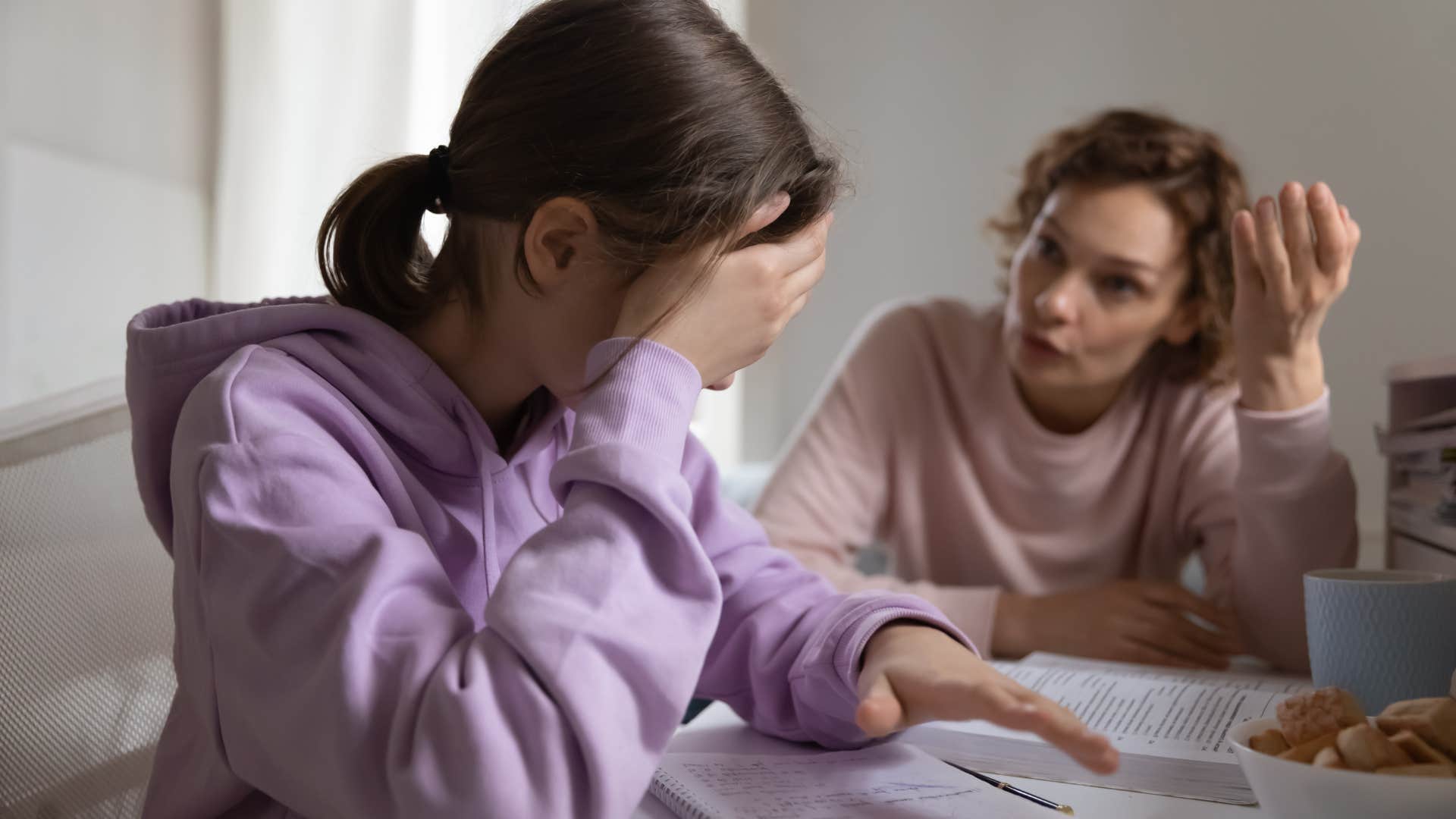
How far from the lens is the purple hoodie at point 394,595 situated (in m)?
0.52

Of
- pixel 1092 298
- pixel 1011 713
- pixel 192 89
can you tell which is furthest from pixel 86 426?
pixel 192 89

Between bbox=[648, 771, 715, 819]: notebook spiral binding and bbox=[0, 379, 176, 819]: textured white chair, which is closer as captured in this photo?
bbox=[648, 771, 715, 819]: notebook spiral binding

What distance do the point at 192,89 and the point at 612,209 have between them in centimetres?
136

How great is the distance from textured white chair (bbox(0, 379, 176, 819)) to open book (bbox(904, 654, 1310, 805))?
0.53 m

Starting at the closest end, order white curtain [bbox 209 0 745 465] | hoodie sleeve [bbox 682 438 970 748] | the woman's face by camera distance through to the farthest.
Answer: hoodie sleeve [bbox 682 438 970 748] < the woman's face < white curtain [bbox 209 0 745 465]

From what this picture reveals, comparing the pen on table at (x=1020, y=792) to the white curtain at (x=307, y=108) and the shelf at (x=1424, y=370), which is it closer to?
the shelf at (x=1424, y=370)

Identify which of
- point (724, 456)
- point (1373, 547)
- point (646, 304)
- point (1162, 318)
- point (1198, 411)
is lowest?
point (724, 456)

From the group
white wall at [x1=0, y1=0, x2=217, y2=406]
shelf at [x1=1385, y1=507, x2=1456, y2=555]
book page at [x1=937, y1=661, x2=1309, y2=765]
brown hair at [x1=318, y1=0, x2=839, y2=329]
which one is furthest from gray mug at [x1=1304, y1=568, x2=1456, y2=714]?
white wall at [x1=0, y1=0, x2=217, y2=406]

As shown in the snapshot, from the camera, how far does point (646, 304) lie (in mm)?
689

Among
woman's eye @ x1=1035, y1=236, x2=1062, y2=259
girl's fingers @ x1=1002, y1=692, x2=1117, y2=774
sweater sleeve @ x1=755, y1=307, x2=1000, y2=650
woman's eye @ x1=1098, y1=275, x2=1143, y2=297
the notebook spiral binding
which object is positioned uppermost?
woman's eye @ x1=1035, y1=236, x2=1062, y2=259

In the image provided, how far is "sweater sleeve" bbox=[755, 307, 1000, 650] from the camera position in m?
1.37

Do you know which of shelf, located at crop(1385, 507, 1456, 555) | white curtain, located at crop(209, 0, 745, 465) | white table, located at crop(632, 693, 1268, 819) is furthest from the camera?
white curtain, located at crop(209, 0, 745, 465)

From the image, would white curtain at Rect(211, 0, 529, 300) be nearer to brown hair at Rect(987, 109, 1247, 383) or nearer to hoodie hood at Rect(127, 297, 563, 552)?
brown hair at Rect(987, 109, 1247, 383)

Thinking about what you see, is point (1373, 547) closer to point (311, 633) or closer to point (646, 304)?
point (646, 304)
